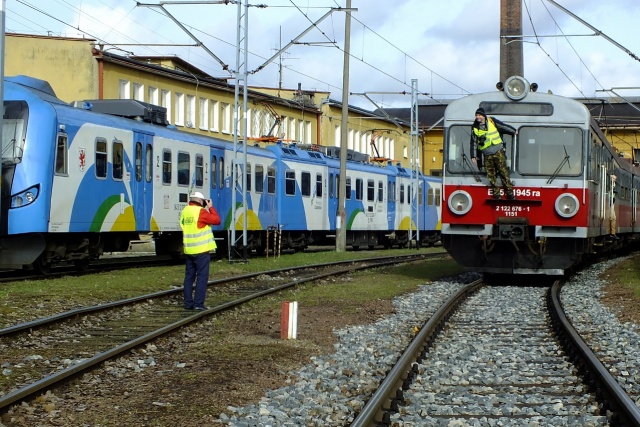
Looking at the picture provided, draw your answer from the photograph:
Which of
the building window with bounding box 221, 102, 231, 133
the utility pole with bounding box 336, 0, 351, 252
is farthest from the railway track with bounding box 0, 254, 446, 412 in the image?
the building window with bounding box 221, 102, 231, 133

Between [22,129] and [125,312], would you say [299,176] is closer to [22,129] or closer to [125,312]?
[22,129]

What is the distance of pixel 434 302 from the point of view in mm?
16125

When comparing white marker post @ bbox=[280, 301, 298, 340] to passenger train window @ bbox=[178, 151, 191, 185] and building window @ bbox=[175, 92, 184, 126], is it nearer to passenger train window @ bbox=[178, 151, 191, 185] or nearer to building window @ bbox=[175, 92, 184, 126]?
passenger train window @ bbox=[178, 151, 191, 185]

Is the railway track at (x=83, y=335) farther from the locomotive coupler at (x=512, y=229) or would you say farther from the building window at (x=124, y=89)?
the building window at (x=124, y=89)

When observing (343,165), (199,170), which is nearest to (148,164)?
(199,170)

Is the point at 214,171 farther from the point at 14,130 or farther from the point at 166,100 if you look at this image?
the point at 166,100

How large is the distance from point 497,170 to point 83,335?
8.89 m

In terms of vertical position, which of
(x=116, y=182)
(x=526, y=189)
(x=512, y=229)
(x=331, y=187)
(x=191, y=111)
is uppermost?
(x=191, y=111)

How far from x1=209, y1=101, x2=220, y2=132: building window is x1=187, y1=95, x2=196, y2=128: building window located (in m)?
1.95

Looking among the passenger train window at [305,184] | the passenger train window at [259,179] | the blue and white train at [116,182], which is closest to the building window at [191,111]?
the blue and white train at [116,182]

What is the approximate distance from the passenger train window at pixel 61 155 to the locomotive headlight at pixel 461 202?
692 centimetres

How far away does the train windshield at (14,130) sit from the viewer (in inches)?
717

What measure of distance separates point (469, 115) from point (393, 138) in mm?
58712

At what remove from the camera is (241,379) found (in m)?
8.70
